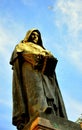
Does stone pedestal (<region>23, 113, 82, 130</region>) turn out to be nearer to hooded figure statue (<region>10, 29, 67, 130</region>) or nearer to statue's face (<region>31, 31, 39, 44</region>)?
hooded figure statue (<region>10, 29, 67, 130</region>)

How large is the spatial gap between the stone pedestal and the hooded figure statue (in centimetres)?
29

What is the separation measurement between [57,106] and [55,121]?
3.38 ft

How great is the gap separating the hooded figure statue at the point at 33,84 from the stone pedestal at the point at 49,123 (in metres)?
0.29

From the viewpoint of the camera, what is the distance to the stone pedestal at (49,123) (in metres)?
8.41

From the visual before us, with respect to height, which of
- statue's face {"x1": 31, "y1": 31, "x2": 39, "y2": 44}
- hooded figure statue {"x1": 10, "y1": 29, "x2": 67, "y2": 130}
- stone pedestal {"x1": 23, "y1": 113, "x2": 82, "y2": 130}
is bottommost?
stone pedestal {"x1": 23, "y1": 113, "x2": 82, "y2": 130}

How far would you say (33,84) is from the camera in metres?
9.88

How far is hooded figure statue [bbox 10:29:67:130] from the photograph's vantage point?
9578 mm

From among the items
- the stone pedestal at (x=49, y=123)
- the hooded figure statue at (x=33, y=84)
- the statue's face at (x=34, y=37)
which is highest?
the statue's face at (x=34, y=37)

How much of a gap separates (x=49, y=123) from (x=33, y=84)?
156cm

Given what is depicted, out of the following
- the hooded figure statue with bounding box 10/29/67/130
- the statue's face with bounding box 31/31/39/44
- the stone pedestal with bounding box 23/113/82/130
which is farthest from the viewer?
the statue's face with bounding box 31/31/39/44

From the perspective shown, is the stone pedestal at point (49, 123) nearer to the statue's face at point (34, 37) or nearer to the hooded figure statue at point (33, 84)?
the hooded figure statue at point (33, 84)

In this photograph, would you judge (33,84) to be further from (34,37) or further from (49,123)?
(34,37)

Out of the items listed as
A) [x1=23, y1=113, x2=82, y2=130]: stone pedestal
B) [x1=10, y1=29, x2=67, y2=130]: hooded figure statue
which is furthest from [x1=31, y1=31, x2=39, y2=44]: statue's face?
[x1=23, y1=113, x2=82, y2=130]: stone pedestal

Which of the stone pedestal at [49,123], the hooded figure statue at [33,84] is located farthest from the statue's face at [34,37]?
the stone pedestal at [49,123]
